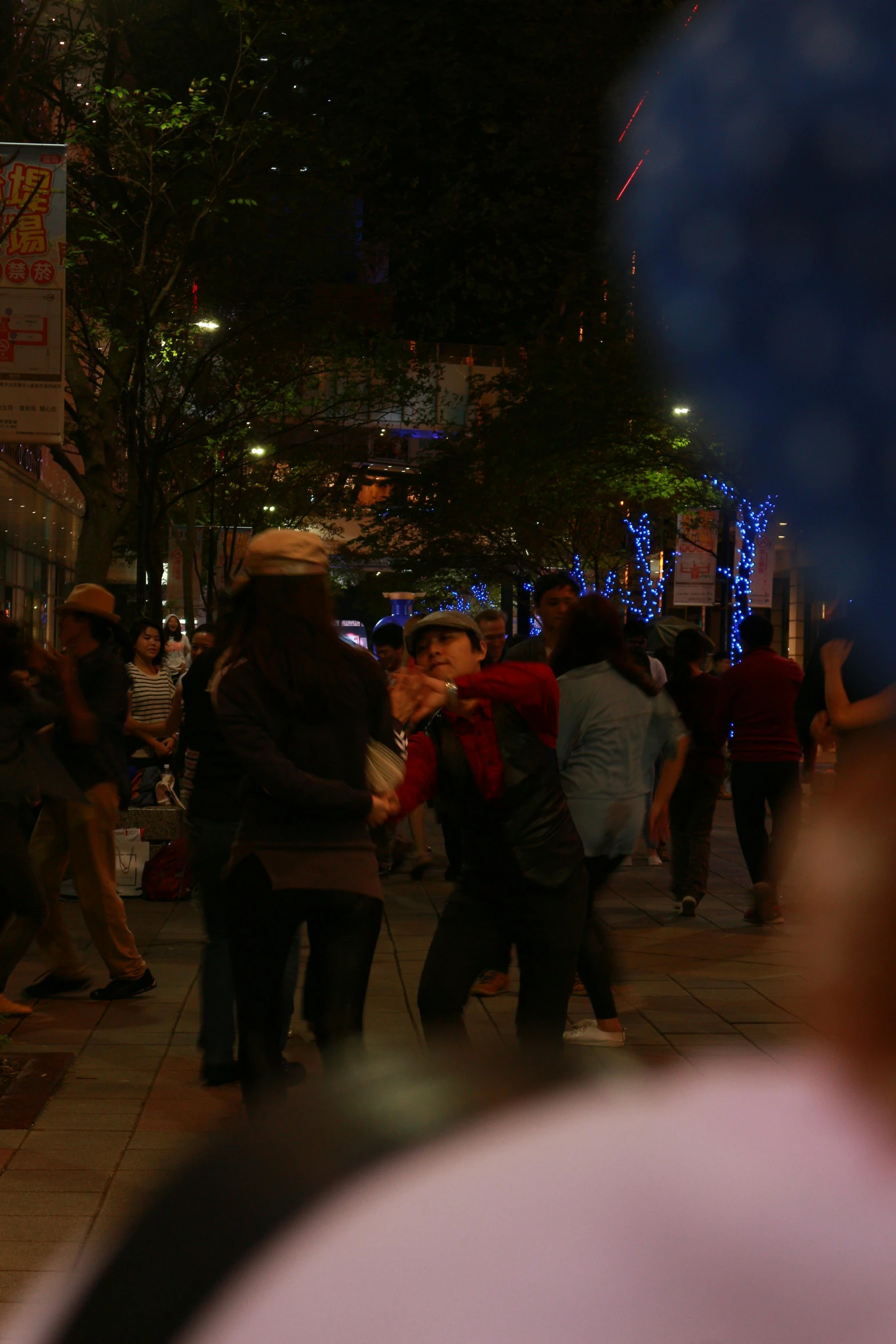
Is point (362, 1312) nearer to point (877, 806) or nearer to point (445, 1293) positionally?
point (445, 1293)

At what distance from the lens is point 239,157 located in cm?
1772

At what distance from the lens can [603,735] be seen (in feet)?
21.9

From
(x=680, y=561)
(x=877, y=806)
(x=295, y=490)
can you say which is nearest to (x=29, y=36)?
(x=877, y=806)

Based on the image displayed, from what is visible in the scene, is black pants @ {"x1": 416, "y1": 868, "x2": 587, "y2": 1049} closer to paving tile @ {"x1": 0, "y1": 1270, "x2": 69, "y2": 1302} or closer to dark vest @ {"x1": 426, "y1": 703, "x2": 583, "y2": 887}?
dark vest @ {"x1": 426, "y1": 703, "x2": 583, "y2": 887}

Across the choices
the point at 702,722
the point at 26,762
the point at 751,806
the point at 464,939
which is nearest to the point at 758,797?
the point at 751,806

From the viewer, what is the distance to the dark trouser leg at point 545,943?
15.4 feet

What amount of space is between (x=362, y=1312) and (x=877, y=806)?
16.2 inches

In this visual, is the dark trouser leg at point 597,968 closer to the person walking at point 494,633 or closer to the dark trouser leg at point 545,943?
the dark trouser leg at point 545,943

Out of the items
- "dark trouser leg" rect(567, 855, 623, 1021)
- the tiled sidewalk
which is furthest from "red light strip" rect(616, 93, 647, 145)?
"dark trouser leg" rect(567, 855, 623, 1021)

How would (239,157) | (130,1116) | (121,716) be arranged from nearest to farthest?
(130,1116) < (121,716) < (239,157)

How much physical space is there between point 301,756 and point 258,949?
21.7 inches

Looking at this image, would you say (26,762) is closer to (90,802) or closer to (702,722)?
(90,802)

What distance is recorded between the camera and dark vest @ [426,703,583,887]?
467 cm

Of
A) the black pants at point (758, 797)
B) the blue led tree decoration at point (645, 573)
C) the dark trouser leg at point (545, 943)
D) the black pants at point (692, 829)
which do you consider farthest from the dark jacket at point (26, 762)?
the blue led tree decoration at point (645, 573)
